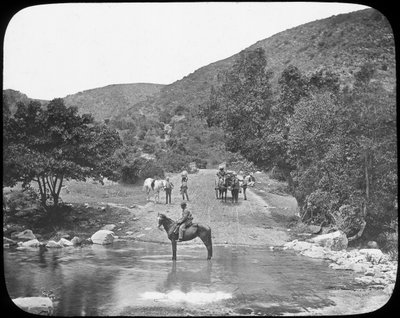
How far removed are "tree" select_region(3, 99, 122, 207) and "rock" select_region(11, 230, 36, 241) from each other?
576mm

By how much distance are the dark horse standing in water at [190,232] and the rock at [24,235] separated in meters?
2.31

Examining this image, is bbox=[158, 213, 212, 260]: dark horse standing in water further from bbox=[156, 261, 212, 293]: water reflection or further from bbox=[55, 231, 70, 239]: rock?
bbox=[55, 231, 70, 239]: rock

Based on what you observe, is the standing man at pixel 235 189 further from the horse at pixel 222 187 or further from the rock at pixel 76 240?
the rock at pixel 76 240

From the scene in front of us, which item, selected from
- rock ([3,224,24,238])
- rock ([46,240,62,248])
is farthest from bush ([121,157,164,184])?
rock ([3,224,24,238])

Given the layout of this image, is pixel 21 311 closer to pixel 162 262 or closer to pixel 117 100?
pixel 162 262

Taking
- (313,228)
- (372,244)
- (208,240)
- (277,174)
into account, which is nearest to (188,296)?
(208,240)

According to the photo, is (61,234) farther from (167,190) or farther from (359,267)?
(359,267)

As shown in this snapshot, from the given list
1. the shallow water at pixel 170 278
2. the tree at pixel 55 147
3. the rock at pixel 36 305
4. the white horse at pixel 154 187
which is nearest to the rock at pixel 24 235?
the shallow water at pixel 170 278

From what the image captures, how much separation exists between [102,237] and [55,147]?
1.95m

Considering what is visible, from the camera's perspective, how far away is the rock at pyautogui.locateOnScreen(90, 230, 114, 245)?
8.51 metres

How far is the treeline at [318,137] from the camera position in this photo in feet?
29.4

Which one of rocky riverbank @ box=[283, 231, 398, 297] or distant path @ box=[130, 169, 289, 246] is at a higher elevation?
distant path @ box=[130, 169, 289, 246]

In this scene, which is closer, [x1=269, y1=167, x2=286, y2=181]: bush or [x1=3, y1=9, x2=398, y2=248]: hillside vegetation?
Result: [x1=3, y1=9, x2=398, y2=248]: hillside vegetation

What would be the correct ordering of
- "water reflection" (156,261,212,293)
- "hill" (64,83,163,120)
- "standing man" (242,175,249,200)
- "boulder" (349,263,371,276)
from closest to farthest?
"water reflection" (156,261,212,293)
"boulder" (349,263,371,276)
"hill" (64,83,163,120)
"standing man" (242,175,249,200)
